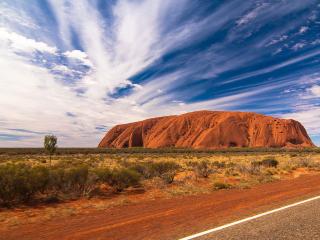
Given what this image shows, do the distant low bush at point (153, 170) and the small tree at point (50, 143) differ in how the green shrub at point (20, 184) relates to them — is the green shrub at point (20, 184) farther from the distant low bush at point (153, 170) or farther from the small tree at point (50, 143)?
the small tree at point (50, 143)

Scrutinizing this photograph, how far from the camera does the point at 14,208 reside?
32.7 feet

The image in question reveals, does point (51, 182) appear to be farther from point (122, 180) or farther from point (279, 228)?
point (279, 228)

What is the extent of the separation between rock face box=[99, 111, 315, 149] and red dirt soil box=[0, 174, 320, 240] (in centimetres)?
11716

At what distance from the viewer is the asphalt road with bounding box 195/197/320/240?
579 centimetres

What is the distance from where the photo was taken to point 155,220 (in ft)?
24.9

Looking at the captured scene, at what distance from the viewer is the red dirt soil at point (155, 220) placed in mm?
6434

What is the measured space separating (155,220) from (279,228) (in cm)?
299

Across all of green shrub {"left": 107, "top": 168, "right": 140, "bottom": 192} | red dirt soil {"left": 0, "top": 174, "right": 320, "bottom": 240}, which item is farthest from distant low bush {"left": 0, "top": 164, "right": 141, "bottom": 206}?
red dirt soil {"left": 0, "top": 174, "right": 320, "bottom": 240}

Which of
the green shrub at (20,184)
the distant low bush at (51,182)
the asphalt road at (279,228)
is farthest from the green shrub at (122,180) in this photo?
the asphalt road at (279,228)

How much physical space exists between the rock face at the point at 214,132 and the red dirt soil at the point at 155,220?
384ft

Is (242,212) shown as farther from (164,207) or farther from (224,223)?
(164,207)

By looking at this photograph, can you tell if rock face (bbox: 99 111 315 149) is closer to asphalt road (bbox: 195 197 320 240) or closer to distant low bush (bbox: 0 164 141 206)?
distant low bush (bbox: 0 164 141 206)

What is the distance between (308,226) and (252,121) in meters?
143

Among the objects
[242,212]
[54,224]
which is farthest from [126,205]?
[242,212]
